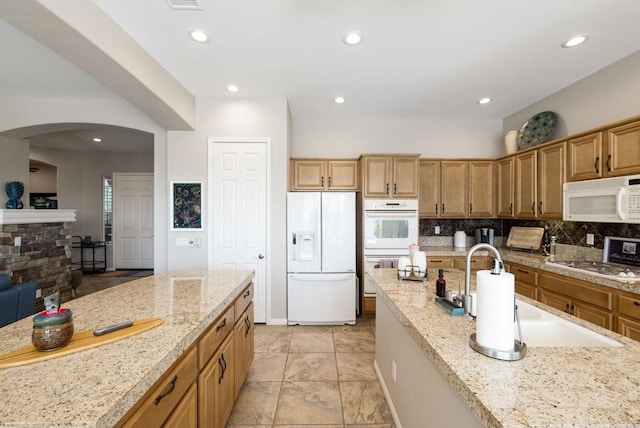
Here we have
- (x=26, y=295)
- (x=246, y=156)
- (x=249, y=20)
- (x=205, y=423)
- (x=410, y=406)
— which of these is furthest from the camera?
(x=246, y=156)

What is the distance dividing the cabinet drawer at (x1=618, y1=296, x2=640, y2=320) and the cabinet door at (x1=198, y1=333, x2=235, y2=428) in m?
2.90

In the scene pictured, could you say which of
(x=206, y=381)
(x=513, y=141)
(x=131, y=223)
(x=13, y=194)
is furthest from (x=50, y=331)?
(x=131, y=223)

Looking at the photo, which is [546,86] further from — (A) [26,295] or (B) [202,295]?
(A) [26,295]

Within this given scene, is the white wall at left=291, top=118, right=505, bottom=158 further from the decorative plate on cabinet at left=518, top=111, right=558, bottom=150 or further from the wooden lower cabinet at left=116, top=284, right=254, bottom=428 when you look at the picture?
the wooden lower cabinet at left=116, top=284, right=254, bottom=428

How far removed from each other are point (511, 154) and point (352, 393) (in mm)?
3578

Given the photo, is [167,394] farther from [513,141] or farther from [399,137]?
[513,141]

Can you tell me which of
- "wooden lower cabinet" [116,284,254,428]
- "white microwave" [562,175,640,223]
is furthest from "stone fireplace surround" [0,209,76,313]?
"white microwave" [562,175,640,223]

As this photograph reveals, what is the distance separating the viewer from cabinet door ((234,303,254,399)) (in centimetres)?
190

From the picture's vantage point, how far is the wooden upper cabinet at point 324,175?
Result: 396cm

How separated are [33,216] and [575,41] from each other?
6.63 m

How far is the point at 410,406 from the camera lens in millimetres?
1483

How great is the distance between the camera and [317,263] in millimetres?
3430

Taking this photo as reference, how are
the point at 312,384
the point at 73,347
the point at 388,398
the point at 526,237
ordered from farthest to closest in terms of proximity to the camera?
the point at 526,237 → the point at 312,384 → the point at 388,398 → the point at 73,347

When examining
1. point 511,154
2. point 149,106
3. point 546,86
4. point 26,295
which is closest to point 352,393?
point 26,295
